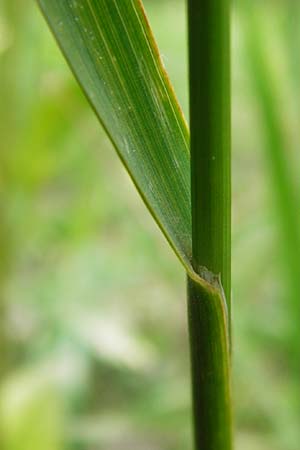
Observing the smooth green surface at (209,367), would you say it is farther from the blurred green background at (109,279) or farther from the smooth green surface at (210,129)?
the blurred green background at (109,279)

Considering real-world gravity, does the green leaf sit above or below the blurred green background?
below

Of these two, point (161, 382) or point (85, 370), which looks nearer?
point (85, 370)

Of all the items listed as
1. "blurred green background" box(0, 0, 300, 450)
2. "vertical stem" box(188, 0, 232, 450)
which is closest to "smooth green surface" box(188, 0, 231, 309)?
"vertical stem" box(188, 0, 232, 450)

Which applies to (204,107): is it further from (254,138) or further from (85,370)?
(254,138)

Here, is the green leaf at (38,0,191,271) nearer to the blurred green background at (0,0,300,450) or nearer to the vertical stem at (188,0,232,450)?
the vertical stem at (188,0,232,450)

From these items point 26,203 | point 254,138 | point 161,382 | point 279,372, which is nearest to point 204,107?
point 26,203

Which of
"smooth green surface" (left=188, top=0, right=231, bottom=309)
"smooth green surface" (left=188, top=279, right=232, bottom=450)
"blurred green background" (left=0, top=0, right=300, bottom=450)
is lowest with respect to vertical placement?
"smooth green surface" (left=188, top=279, right=232, bottom=450)

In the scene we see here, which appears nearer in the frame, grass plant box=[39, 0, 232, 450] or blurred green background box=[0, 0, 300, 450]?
grass plant box=[39, 0, 232, 450]

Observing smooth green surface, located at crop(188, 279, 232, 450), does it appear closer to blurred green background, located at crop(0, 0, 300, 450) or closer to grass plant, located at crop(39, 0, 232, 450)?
grass plant, located at crop(39, 0, 232, 450)

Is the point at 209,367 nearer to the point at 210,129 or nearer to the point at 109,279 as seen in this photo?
the point at 210,129
